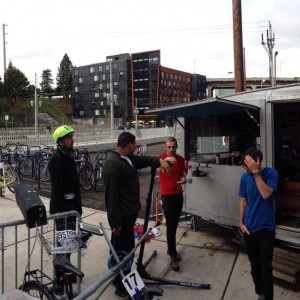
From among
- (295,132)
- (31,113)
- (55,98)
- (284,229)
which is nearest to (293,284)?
(284,229)

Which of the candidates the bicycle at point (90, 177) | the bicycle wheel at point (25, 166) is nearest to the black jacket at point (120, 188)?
the bicycle at point (90, 177)

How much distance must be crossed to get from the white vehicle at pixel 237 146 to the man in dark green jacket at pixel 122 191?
119 centimetres

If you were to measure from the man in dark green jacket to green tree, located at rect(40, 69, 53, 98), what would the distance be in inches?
4195

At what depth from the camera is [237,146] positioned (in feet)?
19.0

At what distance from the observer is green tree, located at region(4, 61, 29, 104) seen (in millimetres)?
71625

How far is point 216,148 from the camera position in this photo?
6.01 m

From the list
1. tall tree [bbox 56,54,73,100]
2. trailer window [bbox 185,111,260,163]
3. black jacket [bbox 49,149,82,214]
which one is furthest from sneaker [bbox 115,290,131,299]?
tall tree [bbox 56,54,73,100]

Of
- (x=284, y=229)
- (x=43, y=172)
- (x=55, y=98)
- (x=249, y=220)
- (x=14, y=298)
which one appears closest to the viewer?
(x=14, y=298)

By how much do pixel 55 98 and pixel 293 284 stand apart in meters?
109

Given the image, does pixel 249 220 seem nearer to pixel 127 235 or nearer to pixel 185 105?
pixel 127 235

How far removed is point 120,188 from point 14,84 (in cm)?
7492

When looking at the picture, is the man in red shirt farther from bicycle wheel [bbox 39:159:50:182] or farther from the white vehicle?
bicycle wheel [bbox 39:159:50:182]

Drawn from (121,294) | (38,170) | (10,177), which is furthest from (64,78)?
(121,294)

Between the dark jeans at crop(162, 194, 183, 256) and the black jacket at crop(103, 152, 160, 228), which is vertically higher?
the black jacket at crop(103, 152, 160, 228)
